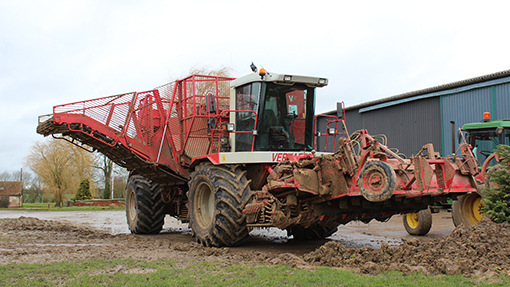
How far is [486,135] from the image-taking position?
12.7 metres

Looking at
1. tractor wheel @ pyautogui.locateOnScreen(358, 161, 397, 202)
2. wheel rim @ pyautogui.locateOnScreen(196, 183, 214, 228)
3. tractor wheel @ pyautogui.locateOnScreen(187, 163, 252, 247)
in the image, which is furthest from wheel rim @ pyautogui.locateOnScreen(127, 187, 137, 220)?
tractor wheel @ pyautogui.locateOnScreen(358, 161, 397, 202)

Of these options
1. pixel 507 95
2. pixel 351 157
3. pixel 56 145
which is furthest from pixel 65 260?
pixel 56 145

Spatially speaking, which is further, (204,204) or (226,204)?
(204,204)

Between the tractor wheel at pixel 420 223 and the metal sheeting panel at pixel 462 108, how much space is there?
9.51m

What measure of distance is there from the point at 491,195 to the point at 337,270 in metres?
2.59

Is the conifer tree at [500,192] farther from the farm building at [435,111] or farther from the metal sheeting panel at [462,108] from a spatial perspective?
the metal sheeting panel at [462,108]

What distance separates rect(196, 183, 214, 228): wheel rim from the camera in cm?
886

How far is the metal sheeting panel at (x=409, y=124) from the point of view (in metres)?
20.4

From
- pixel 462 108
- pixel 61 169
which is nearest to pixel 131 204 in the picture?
pixel 462 108

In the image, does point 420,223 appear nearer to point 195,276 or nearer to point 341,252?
point 341,252

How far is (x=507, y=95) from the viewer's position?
1723cm

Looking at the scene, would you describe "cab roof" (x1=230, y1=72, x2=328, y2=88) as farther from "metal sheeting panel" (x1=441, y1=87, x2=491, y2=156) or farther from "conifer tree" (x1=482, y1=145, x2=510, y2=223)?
"metal sheeting panel" (x1=441, y1=87, x2=491, y2=156)

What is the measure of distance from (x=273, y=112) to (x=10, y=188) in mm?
59996

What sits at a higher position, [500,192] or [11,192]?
[500,192]
